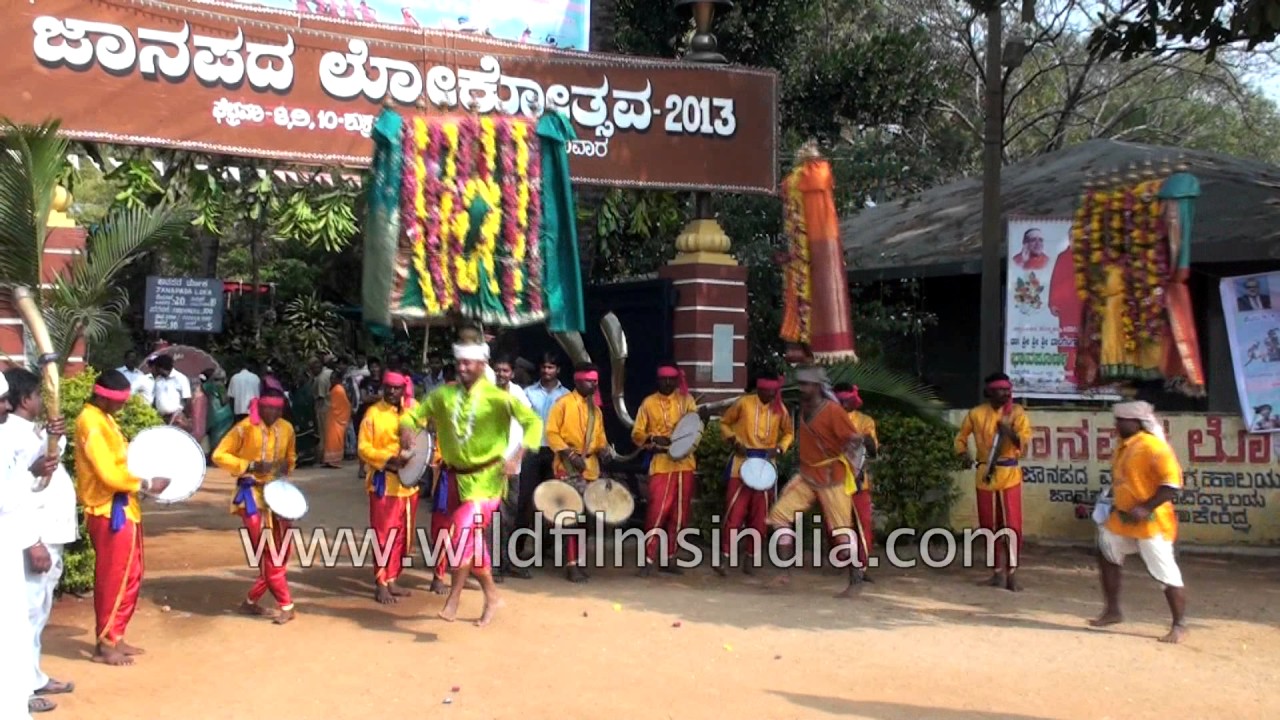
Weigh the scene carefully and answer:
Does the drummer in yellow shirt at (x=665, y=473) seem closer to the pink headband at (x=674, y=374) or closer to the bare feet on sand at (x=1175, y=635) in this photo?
the pink headband at (x=674, y=374)

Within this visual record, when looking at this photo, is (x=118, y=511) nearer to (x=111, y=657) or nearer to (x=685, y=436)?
(x=111, y=657)

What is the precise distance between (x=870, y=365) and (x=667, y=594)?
3191 millimetres

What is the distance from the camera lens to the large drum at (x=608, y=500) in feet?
32.2

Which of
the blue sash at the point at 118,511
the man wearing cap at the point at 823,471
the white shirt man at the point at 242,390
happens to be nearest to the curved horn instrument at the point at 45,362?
the blue sash at the point at 118,511

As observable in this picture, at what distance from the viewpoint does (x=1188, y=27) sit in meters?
11.5

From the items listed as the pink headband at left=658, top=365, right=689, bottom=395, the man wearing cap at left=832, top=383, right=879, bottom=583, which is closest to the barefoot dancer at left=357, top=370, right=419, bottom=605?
the pink headband at left=658, top=365, right=689, bottom=395

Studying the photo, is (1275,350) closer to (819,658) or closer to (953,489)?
(953,489)

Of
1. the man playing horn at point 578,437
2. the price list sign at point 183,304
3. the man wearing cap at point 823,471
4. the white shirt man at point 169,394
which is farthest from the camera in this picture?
the price list sign at point 183,304

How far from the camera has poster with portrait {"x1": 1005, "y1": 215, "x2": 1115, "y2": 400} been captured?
42.5ft

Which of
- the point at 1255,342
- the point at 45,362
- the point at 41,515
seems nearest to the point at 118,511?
the point at 41,515

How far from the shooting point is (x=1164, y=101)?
26.5 m

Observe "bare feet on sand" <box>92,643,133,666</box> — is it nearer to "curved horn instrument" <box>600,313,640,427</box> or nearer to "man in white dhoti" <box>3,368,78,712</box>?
"man in white dhoti" <box>3,368,78,712</box>

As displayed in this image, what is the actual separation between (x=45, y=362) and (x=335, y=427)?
40.6 ft

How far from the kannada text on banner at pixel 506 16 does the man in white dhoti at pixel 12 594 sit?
720 centimetres
